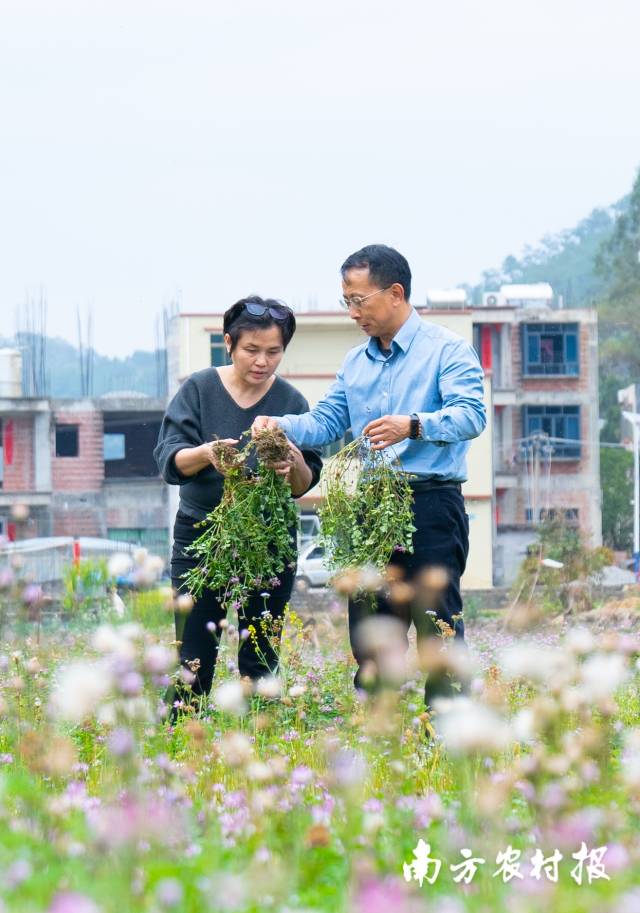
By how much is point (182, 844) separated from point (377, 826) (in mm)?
323

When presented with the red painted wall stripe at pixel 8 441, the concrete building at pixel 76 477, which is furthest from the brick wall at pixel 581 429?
the red painted wall stripe at pixel 8 441

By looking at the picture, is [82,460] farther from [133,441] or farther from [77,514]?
[133,441]

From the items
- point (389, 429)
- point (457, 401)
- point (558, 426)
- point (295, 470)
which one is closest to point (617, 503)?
point (558, 426)

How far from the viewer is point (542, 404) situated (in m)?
46.3

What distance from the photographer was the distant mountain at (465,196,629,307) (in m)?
104

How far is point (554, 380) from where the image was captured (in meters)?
46.4

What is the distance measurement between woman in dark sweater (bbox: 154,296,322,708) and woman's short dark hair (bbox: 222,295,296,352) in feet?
0.19

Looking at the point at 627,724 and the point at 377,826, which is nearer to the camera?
the point at 377,826

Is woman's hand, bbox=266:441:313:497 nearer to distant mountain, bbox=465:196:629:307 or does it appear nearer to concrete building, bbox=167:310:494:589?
concrete building, bbox=167:310:494:589

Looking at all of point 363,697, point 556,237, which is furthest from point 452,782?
point 556,237

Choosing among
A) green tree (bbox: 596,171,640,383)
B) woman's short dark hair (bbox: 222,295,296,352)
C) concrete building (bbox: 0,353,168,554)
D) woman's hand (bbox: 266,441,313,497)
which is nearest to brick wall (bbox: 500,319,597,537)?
concrete building (bbox: 0,353,168,554)

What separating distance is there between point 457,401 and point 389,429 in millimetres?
285

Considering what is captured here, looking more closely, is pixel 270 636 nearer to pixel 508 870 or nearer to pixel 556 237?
pixel 508 870

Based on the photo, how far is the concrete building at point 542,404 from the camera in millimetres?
45219
